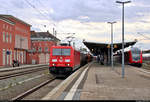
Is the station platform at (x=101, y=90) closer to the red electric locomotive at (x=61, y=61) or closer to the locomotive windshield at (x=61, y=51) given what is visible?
the red electric locomotive at (x=61, y=61)

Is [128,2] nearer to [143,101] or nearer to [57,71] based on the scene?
[57,71]

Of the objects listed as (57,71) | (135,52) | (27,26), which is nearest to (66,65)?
(57,71)

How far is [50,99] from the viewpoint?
7.60 m

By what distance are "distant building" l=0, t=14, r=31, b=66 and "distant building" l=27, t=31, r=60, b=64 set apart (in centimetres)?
243

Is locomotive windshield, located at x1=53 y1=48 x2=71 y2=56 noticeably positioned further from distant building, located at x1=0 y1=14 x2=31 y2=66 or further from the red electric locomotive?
distant building, located at x1=0 y1=14 x2=31 y2=66

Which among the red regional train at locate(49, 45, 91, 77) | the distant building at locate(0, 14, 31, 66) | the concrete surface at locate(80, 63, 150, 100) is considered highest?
the distant building at locate(0, 14, 31, 66)

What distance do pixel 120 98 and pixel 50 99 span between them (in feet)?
8.24

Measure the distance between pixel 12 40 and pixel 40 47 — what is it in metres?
30.8

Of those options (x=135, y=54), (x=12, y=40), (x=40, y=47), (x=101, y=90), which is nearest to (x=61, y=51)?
(x=101, y=90)

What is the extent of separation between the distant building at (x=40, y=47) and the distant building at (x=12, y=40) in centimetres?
243

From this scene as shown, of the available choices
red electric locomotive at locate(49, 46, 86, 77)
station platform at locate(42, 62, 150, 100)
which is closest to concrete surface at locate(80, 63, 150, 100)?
station platform at locate(42, 62, 150, 100)

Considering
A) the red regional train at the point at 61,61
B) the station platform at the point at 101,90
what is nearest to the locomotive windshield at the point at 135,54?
the red regional train at the point at 61,61

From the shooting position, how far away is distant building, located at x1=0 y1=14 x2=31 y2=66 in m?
42.3

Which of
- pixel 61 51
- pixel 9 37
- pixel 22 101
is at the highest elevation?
pixel 9 37
